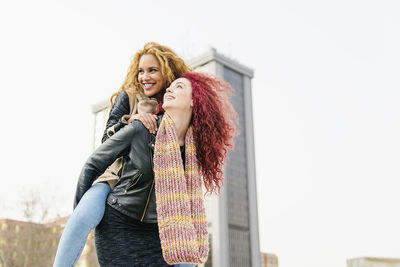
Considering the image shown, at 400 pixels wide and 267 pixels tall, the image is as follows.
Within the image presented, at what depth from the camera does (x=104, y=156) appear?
195 cm

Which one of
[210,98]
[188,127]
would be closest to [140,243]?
[188,127]

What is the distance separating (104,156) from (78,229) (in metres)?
0.31

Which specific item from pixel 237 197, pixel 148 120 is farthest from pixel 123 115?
pixel 237 197

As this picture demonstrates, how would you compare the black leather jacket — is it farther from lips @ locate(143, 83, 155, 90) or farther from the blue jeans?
lips @ locate(143, 83, 155, 90)

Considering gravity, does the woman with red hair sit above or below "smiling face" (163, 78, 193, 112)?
below

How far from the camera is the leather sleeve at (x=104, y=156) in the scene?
1938 millimetres

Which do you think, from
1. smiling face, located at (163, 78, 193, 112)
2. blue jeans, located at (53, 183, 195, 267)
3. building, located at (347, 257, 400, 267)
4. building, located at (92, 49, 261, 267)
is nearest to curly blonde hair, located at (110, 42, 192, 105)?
smiling face, located at (163, 78, 193, 112)

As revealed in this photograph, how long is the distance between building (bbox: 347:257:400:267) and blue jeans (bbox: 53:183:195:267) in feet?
12.5

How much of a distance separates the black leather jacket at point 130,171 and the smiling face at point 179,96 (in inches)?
6.3

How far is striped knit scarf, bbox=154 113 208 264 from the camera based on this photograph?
1772 millimetres

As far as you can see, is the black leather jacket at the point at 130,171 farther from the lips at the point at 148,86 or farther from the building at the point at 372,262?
the building at the point at 372,262

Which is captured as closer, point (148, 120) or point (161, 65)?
point (148, 120)

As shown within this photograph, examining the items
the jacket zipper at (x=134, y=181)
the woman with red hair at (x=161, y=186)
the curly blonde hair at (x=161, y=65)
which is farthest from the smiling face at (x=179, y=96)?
the jacket zipper at (x=134, y=181)

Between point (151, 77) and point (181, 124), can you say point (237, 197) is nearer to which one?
point (151, 77)
